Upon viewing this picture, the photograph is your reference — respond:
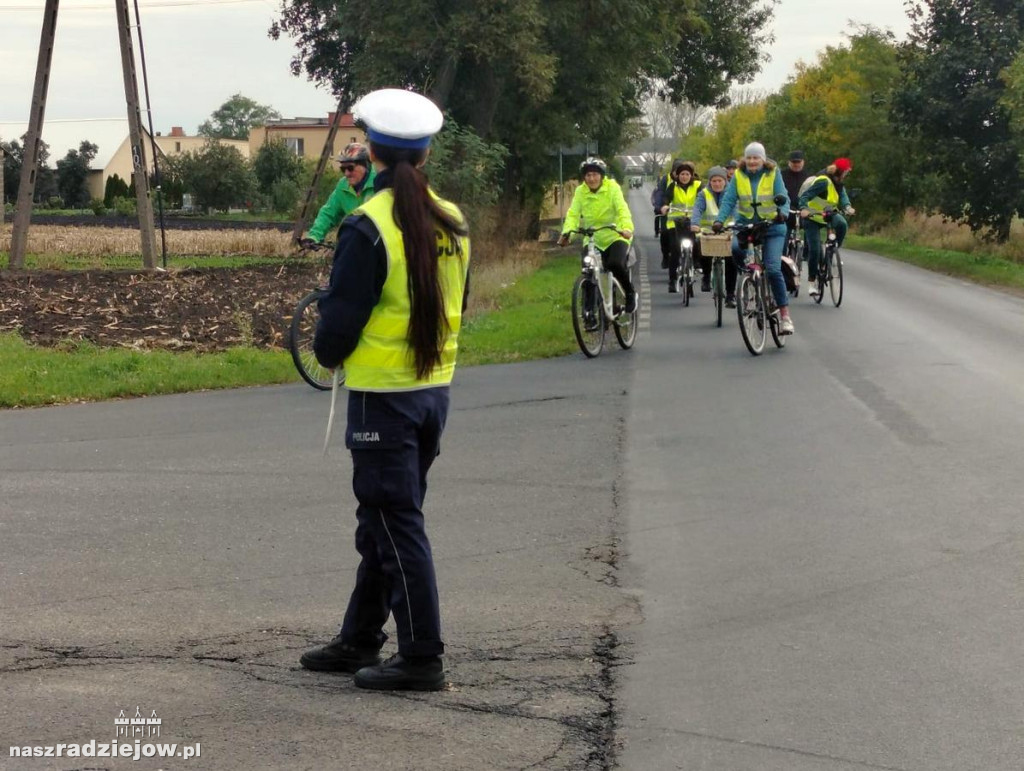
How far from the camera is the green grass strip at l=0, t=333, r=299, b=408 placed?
13312mm

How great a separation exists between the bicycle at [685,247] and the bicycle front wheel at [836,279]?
200 cm

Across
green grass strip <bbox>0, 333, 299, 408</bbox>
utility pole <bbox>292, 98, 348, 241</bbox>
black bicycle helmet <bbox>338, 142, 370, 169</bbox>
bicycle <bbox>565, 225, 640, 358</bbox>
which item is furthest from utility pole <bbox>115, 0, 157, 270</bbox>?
black bicycle helmet <bbox>338, 142, 370, 169</bbox>

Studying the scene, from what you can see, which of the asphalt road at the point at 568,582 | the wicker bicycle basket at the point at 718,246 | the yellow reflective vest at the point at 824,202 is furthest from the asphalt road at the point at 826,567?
the yellow reflective vest at the point at 824,202

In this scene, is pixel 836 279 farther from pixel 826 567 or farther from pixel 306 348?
pixel 826 567

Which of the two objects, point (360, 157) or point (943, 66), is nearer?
point (360, 157)

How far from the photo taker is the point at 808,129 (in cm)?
6569

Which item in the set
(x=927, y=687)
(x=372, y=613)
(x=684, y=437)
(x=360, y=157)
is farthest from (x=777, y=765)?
(x=360, y=157)

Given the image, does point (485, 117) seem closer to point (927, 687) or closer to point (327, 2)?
point (327, 2)

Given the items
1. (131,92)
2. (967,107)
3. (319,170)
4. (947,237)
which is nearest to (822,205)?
(131,92)

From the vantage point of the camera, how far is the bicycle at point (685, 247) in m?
21.9

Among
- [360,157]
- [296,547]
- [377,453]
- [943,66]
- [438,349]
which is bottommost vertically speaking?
[296,547]

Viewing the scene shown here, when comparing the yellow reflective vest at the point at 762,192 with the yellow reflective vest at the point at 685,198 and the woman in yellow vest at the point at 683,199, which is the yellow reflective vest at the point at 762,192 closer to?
the woman in yellow vest at the point at 683,199

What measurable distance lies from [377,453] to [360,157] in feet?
26.0

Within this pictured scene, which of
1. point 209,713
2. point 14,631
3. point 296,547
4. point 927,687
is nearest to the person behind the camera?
point 209,713
